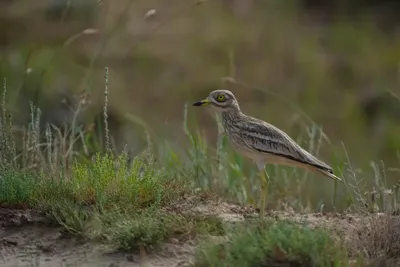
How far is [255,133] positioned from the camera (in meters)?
7.75

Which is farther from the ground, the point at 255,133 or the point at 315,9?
the point at 315,9

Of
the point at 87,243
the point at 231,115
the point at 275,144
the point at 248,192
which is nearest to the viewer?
the point at 87,243

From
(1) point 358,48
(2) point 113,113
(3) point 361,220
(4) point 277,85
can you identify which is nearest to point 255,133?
(3) point 361,220

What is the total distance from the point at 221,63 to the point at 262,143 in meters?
8.50

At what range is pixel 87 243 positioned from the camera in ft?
22.8

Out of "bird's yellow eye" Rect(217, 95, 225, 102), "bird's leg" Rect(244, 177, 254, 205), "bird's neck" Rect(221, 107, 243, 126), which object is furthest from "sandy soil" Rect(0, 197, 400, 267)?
"bird's leg" Rect(244, 177, 254, 205)

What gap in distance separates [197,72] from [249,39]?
159 cm

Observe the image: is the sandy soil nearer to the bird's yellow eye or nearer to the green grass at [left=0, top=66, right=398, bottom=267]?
the green grass at [left=0, top=66, right=398, bottom=267]

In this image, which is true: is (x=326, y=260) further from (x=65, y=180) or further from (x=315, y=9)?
(x=315, y=9)

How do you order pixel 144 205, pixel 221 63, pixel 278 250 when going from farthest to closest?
1. pixel 221 63
2. pixel 144 205
3. pixel 278 250

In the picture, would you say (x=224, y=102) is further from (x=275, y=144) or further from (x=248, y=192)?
(x=248, y=192)

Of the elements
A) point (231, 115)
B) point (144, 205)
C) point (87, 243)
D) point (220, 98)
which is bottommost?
point (87, 243)

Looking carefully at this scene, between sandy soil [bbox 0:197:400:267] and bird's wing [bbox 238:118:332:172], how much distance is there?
1.22ft

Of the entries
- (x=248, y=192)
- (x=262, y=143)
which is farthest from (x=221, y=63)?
(x=262, y=143)
